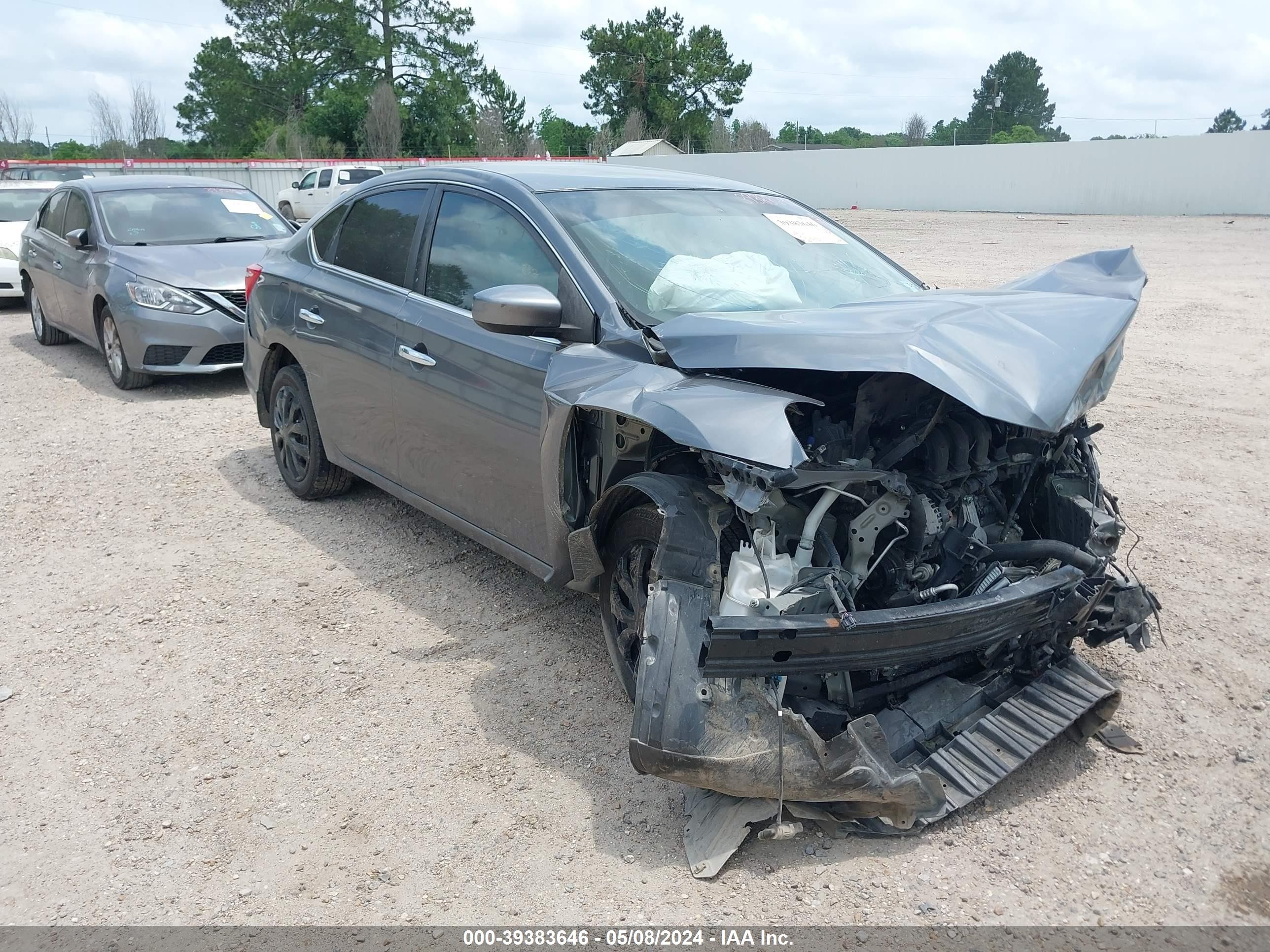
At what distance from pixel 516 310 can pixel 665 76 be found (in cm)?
6794

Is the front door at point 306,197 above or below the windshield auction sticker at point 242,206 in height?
below

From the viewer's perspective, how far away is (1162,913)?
2.68 meters

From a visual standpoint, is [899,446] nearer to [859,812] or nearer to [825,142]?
[859,812]

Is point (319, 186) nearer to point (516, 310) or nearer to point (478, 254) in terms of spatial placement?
point (478, 254)

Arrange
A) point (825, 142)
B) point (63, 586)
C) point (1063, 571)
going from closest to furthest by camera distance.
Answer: point (1063, 571), point (63, 586), point (825, 142)

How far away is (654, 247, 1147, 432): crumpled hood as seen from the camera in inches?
114

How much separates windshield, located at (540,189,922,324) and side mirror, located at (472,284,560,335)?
29 centimetres

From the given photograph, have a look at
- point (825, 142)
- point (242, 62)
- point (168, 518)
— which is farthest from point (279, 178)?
point (825, 142)

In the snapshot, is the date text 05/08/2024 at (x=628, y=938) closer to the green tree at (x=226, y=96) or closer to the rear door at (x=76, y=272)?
the rear door at (x=76, y=272)

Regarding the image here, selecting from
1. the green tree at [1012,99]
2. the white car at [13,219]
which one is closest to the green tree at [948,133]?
the green tree at [1012,99]

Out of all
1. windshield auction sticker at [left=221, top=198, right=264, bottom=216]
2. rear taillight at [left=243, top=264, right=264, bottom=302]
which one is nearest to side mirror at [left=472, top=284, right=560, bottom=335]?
rear taillight at [left=243, top=264, right=264, bottom=302]

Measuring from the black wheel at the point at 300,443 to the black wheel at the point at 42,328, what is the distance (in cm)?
643

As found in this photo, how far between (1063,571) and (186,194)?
9.45 metres

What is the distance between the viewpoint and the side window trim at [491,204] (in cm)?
395
